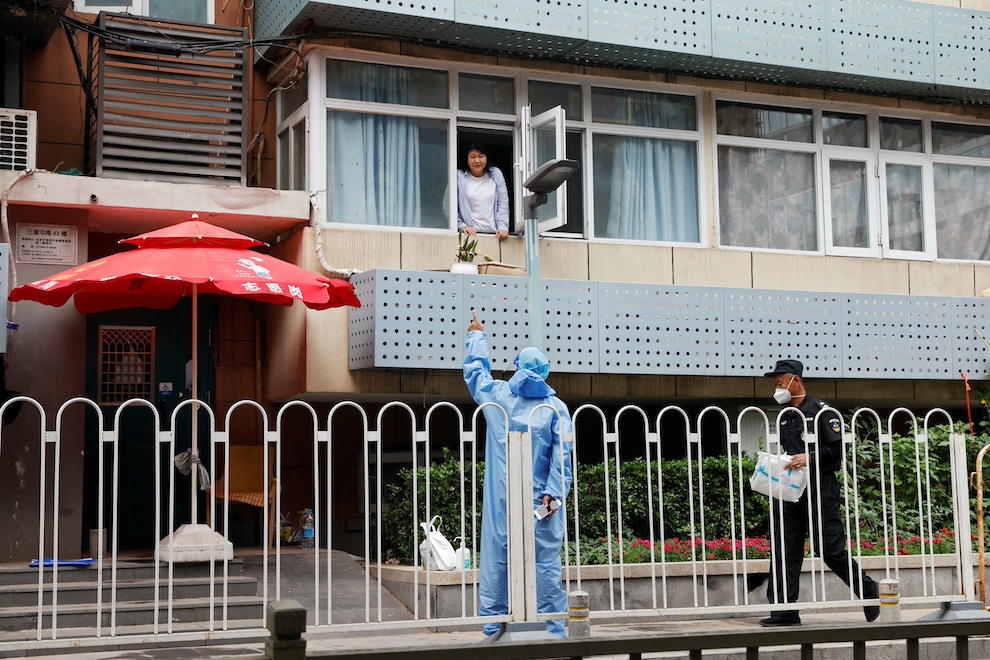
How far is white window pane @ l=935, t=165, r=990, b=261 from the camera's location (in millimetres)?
15484

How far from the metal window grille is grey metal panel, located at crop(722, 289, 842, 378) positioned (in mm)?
6276

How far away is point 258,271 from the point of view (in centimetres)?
979

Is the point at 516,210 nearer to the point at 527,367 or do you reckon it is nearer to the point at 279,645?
the point at 527,367

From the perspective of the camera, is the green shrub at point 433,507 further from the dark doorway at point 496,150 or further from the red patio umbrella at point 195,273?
the dark doorway at point 496,150

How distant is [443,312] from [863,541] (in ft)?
14.5

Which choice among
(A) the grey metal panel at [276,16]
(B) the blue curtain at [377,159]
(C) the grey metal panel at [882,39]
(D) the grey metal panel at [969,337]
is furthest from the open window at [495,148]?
(D) the grey metal panel at [969,337]

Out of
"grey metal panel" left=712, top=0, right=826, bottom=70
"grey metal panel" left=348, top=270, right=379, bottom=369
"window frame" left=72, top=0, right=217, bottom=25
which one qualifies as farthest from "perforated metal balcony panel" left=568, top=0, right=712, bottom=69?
"window frame" left=72, top=0, right=217, bottom=25

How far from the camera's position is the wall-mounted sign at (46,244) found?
11.6 meters

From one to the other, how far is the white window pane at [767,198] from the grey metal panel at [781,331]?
3.93 feet

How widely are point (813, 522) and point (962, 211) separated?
843 cm

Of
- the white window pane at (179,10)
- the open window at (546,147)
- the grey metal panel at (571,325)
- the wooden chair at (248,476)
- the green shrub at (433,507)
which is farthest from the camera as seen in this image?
the white window pane at (179,10)

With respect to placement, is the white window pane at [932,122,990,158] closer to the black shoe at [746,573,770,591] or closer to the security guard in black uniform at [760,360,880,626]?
the black shoe at [746,573,770,591]

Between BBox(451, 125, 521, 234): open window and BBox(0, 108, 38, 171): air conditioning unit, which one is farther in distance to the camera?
BBox(451, 125, 521, 234): open window

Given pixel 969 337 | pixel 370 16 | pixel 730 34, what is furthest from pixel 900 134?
pixel 370 16
